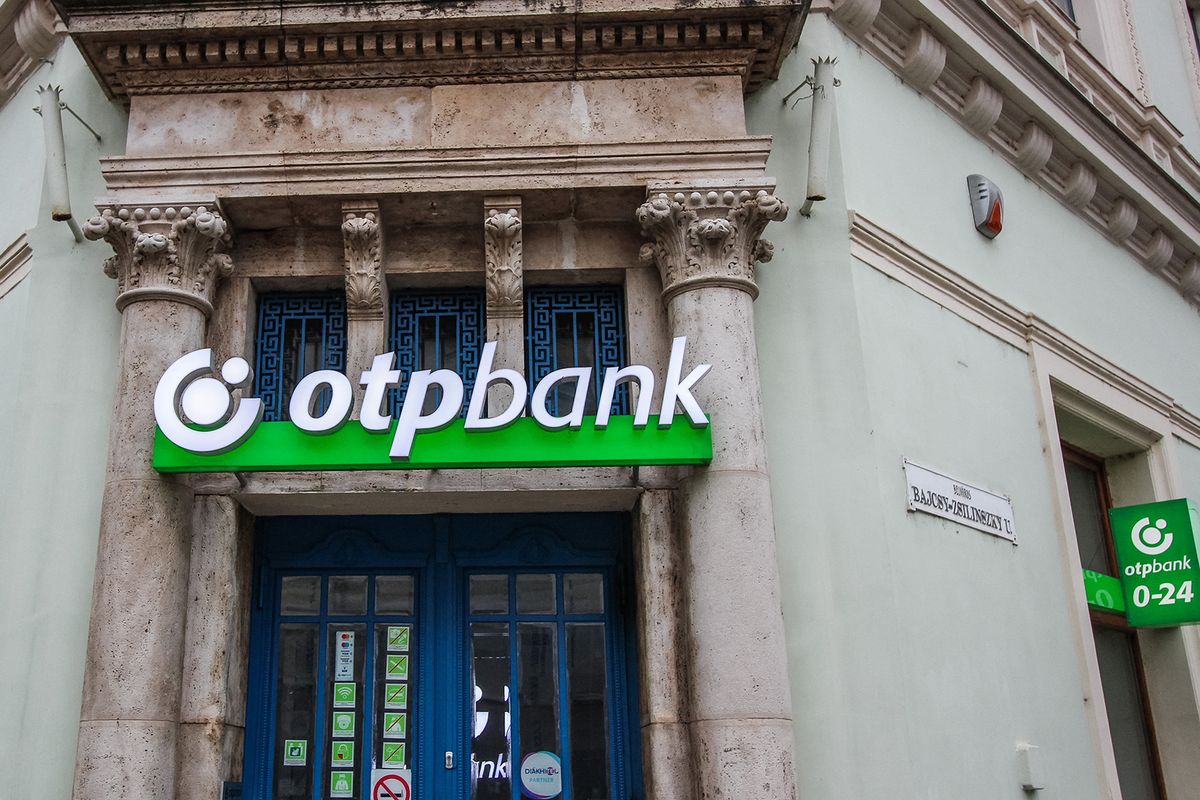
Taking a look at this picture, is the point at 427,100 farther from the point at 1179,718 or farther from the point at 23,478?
the point at 1179,718

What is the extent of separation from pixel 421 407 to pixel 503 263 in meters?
1.18

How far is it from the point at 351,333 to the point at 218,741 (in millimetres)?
2422

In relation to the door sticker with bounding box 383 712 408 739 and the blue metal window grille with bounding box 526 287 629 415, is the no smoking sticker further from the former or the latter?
the blue metal window grille with bounding box 526 287 629 415

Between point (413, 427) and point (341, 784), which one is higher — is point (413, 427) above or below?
above

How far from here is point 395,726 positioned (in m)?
6.75

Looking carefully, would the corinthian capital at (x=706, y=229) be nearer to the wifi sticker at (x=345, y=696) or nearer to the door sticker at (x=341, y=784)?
the wifi sticker at (x=345, y=696)

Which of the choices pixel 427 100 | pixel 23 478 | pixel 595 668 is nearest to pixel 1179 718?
pixel 595 668

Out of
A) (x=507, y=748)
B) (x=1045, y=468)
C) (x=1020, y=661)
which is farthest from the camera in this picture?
(x=1045, y=468)

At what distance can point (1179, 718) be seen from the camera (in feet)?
31.2

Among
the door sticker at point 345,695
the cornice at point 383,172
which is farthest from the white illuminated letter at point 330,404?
the door sticker at point 345,695

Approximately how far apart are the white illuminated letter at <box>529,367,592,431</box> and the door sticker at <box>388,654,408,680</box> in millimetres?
1783

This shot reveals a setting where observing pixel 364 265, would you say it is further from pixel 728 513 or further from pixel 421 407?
pixel 728 513

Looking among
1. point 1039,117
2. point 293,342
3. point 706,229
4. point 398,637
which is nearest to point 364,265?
point 293,342

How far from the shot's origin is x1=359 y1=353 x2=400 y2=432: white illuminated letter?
6180 millimetres
